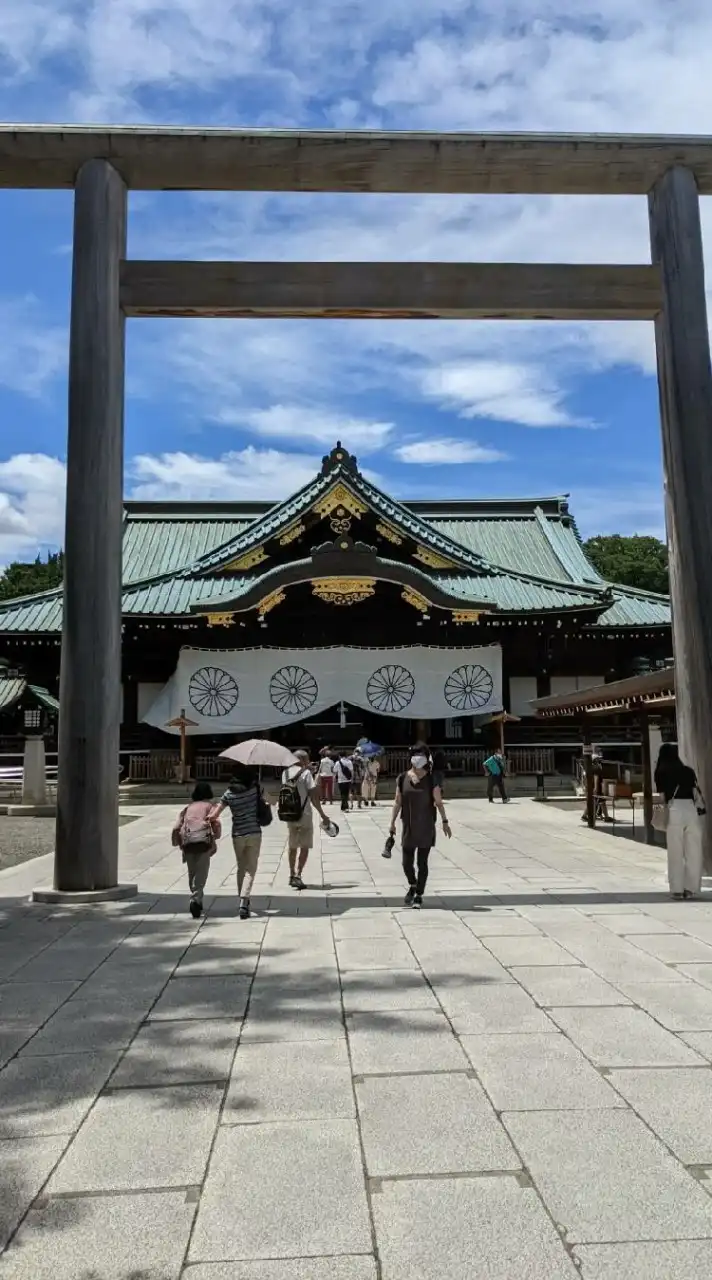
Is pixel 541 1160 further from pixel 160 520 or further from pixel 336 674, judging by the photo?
pixel 160 520

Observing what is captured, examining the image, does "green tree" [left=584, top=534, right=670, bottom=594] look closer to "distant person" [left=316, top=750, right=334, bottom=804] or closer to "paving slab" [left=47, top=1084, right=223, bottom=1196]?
"distant person" [left=316, top=750, right=334, bottom=804]

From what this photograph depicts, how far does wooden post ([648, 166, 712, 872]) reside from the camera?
8773 millimetres

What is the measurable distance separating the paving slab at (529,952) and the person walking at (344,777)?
43.3 feet

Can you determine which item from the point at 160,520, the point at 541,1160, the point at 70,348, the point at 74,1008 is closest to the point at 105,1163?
the point at 541,1160

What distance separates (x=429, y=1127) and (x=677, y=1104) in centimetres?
98

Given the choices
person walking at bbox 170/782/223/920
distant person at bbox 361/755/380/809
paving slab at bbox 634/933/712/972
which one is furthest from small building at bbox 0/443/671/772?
paving slab at bbox 634/933/712/972

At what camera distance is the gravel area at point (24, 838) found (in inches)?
484

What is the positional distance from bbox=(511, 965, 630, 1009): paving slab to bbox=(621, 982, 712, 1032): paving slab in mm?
114

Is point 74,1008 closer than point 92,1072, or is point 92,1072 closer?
point 92,1072

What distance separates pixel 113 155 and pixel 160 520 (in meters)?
24.2

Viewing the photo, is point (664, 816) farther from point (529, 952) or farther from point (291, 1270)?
point (291, 1270)

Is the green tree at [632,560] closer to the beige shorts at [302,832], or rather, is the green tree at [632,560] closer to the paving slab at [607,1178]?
the beige shorts at [302,832]

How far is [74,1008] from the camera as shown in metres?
4.99

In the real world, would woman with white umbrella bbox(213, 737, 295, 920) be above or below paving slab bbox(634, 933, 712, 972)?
above
